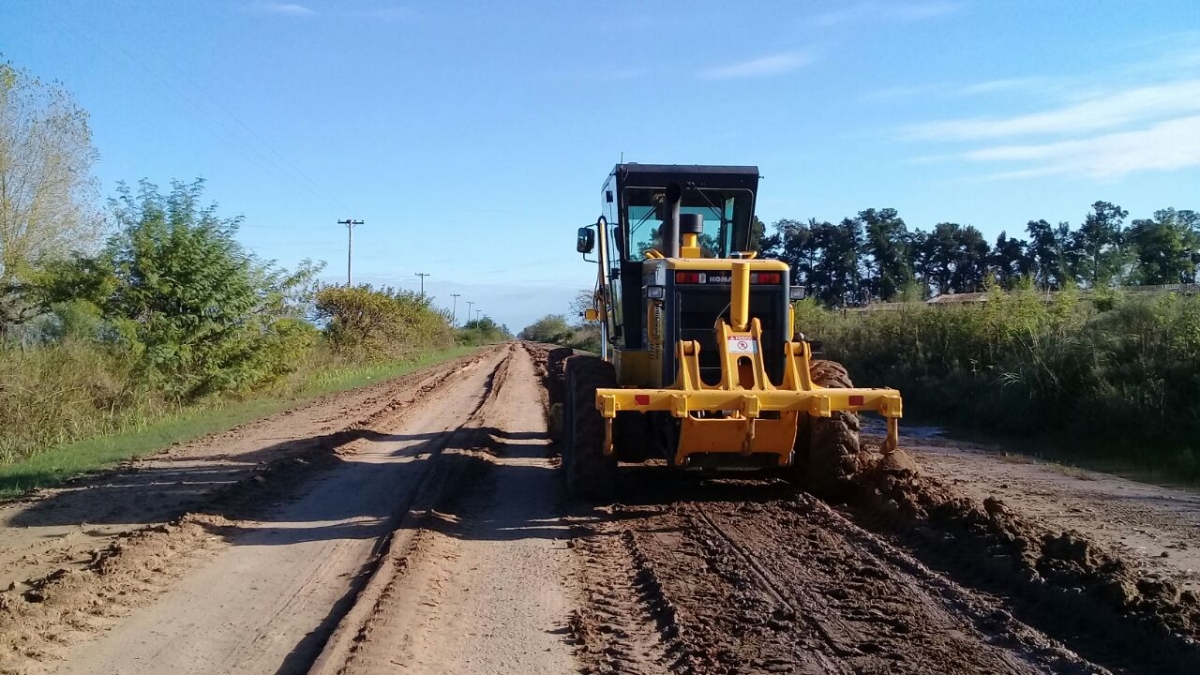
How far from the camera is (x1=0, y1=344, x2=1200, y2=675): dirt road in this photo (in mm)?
5371

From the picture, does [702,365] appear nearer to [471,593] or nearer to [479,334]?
[471,593]

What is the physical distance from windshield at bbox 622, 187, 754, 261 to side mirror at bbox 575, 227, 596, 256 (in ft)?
3.14

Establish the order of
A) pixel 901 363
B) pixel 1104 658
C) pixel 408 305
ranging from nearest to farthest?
pixel 1104 658
pixel 901 363
pixel 408 305

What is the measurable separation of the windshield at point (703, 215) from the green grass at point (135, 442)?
739 centimetres

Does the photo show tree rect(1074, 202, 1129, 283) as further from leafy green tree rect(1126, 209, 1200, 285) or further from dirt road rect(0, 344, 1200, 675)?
dirt road rect(0, 344, 1200, 675)

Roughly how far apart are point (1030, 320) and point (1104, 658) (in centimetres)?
1380

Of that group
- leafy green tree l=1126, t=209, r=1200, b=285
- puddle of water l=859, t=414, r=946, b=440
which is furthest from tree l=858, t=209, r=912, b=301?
puddle of water l=859, t=414, r=946, b=440

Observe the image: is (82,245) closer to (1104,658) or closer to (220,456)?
(220,456)

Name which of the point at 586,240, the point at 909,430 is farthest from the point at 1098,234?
the point at 586,240

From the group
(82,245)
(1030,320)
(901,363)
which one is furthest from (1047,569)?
(82,245)

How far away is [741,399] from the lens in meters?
8.41

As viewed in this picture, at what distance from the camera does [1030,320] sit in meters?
17.7

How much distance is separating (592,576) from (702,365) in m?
3.12

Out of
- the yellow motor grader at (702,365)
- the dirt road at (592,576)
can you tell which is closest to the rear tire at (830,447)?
the yellow motor grader at (702,365)
